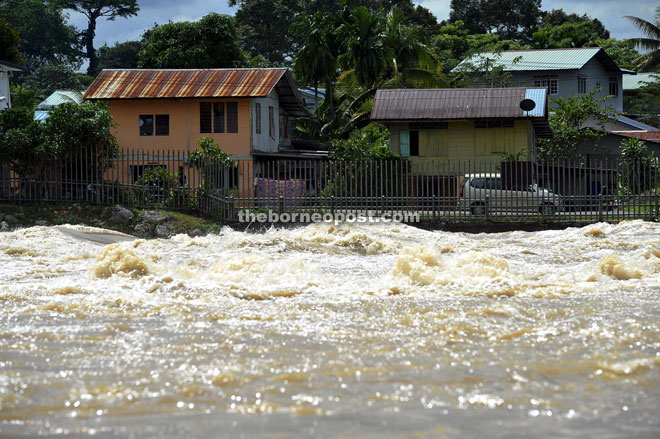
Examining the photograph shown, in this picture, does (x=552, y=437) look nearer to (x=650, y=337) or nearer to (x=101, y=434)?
(x=101, y=434)

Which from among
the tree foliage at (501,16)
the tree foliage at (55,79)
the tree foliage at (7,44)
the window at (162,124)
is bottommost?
the window at (162,124)

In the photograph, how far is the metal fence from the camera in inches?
845

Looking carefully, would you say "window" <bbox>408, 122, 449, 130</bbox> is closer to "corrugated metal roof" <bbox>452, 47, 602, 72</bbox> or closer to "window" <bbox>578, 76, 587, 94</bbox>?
"corrugated metal roof" <bbox>452, 47, 602, 72</bbox>

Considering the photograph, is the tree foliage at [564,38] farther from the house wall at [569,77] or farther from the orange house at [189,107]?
the orange house at [189,107]

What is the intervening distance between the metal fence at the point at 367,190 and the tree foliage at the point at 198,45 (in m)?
18.2

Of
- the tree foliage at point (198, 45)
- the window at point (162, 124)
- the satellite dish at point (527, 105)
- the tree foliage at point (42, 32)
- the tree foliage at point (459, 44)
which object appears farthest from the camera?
the tree foliage at point (42, 32)

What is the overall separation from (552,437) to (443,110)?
2622 cm

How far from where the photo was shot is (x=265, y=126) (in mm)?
33312

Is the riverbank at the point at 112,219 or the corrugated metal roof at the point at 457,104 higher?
the corrugated metal roof at the point at 457,104

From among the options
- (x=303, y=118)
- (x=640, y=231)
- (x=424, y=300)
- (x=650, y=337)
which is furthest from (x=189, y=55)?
(x=650, y=337)

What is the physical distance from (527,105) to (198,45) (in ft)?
57.3

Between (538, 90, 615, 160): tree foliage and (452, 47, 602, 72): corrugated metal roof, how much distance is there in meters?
9.20

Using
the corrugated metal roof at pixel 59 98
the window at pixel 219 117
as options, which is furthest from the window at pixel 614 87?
the corrugated metal roof at pixel 59 98

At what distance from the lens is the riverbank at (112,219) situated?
2116 cm
